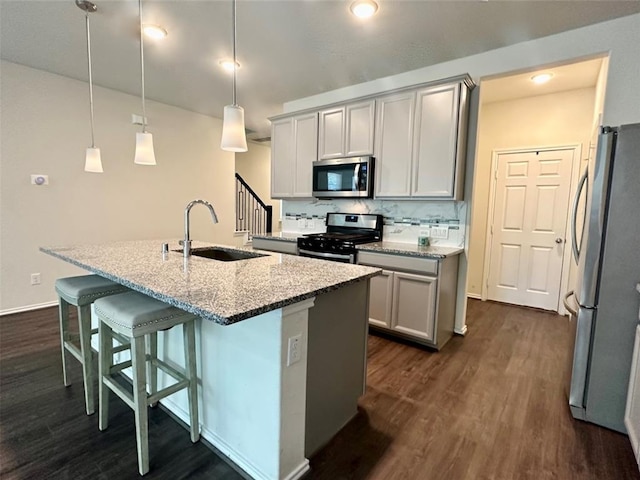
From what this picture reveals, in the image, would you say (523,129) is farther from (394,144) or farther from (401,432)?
(401,432)

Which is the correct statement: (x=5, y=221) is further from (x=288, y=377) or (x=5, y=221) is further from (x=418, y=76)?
(x=418, y=76)

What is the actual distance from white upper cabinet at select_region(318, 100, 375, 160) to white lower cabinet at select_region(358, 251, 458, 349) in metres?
1.19

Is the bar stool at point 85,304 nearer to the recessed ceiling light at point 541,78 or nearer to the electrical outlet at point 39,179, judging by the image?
the electrical outlet at point 39,179

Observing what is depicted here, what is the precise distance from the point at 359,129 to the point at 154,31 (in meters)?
2.02

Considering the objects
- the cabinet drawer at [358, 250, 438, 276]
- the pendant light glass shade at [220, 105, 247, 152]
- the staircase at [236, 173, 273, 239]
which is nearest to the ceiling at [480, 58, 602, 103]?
the cabinet drawer at [358, 250, 438, 276]

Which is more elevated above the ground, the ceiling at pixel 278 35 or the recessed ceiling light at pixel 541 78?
the recessed ceiling light at pixel 541 78

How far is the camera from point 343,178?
3527 mm

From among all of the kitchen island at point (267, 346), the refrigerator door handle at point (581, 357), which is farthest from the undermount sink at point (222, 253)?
the refrigerator door handle at point (581, 357)

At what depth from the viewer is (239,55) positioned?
304cm

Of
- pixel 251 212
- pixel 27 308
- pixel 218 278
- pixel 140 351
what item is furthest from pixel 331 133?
pixel 27 308

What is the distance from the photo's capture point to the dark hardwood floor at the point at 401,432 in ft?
5.02

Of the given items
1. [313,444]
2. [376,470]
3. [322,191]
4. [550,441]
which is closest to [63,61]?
[322,191]

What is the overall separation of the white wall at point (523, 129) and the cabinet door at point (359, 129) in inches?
45.2

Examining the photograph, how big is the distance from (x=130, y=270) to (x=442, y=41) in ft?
9.58
